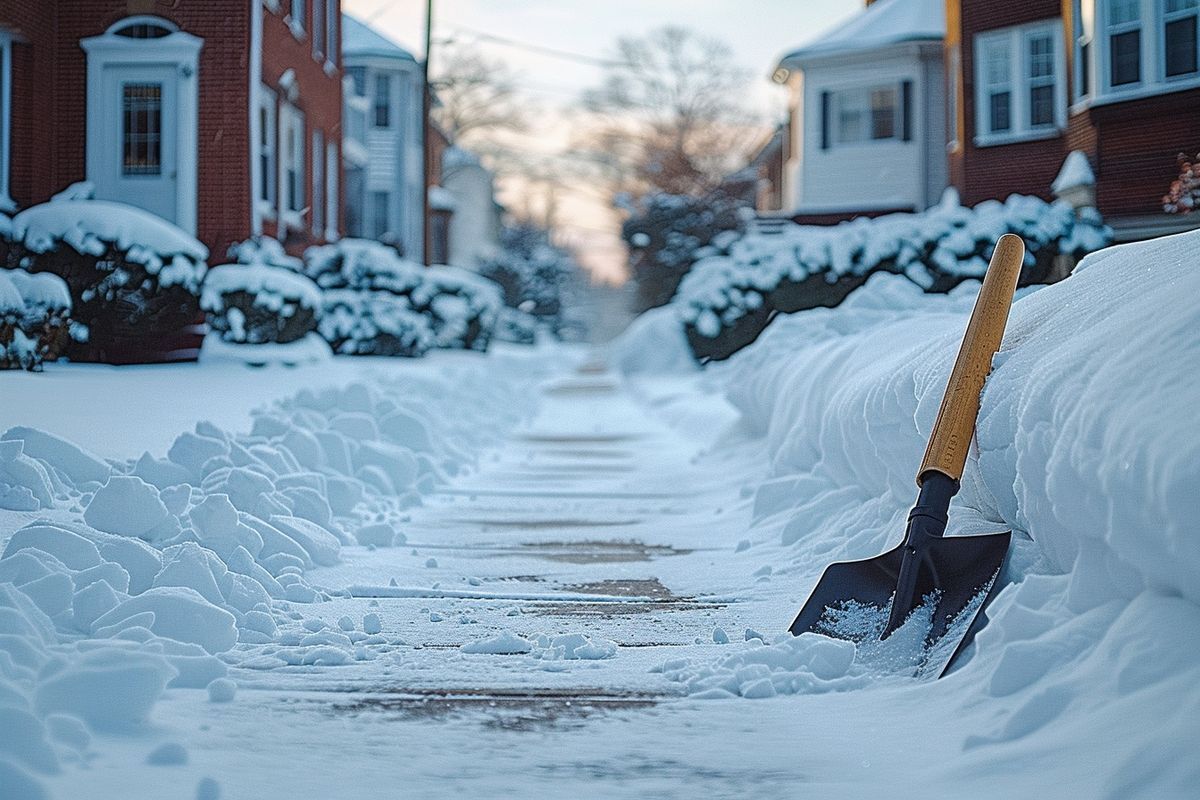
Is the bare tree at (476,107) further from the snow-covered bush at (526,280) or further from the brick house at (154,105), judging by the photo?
the brick house at (154,105)

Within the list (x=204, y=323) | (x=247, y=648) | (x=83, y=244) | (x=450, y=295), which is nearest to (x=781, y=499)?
(x=247, y=648)

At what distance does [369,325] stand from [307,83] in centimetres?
581

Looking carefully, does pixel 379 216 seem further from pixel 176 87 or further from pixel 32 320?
pixel 32 320

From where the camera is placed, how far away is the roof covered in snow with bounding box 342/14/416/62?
35344 mm

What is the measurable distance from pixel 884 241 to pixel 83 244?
9585 millimetres

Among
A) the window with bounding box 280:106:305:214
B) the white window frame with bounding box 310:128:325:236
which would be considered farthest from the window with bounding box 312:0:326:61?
the window with bounding box 280:106:305:214

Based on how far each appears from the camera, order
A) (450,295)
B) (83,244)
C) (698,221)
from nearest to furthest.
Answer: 1. (83,244)
2. (450,295)
3. (698,221)

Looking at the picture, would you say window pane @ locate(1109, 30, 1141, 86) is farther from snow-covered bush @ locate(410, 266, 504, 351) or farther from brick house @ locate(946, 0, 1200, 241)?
snow-covered bush @ locate(410, 266, 504, 351)

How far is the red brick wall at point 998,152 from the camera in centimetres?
2073

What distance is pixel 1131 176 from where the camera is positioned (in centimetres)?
1681

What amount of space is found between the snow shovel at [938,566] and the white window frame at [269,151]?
1455 cm

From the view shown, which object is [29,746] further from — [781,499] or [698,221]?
[698,221]

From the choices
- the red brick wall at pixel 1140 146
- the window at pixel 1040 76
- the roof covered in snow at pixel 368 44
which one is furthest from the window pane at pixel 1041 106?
the roof covered in snow at pixel 368 44

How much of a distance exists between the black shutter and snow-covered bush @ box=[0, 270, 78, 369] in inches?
758
